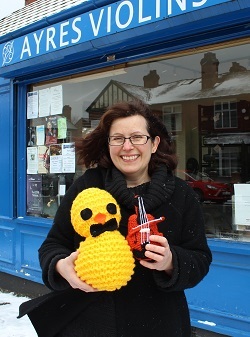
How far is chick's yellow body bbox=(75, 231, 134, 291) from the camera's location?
131cm

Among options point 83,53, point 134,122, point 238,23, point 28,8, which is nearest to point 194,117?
point 238,23

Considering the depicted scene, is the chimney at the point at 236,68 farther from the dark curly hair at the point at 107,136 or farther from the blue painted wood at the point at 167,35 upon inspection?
the dark curly hair at the point at 107,136

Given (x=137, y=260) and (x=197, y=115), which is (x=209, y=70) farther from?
(x=137, y=260)

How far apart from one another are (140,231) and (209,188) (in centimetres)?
239

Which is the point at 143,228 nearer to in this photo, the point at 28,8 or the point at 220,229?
the point at 220,229

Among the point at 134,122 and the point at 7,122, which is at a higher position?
the point at 7,122

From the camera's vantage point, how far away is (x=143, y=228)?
4.43ft

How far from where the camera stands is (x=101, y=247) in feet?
4.36

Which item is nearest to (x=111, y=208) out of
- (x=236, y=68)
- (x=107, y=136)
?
(x=107, y=136)

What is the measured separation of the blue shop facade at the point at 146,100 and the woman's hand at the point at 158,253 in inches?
79.0

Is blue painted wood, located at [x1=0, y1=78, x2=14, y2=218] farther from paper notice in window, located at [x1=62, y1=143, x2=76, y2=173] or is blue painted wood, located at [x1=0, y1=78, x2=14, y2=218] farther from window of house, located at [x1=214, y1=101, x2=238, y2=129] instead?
window of house, located at [x1=214, y1=101, x2=238, y2=129]

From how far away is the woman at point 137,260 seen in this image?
4.96ft

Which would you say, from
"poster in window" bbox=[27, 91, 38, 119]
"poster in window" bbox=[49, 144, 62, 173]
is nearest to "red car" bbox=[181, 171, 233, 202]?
"poster in window" bbox=[49, 144, 62, 173]

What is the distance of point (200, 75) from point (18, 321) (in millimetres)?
3057
